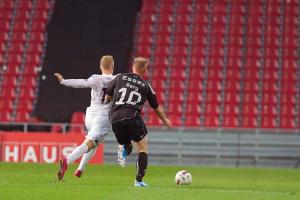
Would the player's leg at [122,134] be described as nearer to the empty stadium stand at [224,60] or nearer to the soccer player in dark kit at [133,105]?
the soccer player in dark kit at [133,105]

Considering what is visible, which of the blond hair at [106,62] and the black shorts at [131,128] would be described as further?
the blond hair at [106,62]

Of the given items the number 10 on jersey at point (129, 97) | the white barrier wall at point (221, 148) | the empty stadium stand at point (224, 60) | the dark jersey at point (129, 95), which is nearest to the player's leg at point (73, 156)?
the dark jersey at point (129, 95)

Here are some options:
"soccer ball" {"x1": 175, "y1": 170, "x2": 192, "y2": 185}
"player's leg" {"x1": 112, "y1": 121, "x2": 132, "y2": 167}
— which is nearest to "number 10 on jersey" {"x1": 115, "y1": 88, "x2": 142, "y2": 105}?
"player's leg" {"x1": 112, "y1": 121, "x2": 132, "y2": 167}

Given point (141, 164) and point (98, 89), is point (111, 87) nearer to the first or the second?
point (98, 89)

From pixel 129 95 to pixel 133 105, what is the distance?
0.15 metres

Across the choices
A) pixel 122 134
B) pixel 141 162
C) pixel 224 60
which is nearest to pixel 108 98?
pixel 122 134

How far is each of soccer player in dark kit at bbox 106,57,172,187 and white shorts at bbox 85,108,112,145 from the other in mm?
604

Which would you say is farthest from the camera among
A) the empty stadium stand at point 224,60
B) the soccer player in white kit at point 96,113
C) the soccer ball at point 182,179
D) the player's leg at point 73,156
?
the empty stadium stand at point 224,60

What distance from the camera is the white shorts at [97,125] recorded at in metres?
11.9

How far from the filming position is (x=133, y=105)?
1126 centimetres

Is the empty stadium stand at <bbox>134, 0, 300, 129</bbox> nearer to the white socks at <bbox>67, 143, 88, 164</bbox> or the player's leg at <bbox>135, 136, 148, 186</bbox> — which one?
the white socks at <bbox>67, 143, 88, 164</bbox>

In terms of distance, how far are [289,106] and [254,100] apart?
3.46ft

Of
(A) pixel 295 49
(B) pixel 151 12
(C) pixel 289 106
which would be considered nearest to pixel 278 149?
(C) pixel 289 106

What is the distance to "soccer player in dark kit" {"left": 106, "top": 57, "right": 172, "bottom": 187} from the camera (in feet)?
36.8
